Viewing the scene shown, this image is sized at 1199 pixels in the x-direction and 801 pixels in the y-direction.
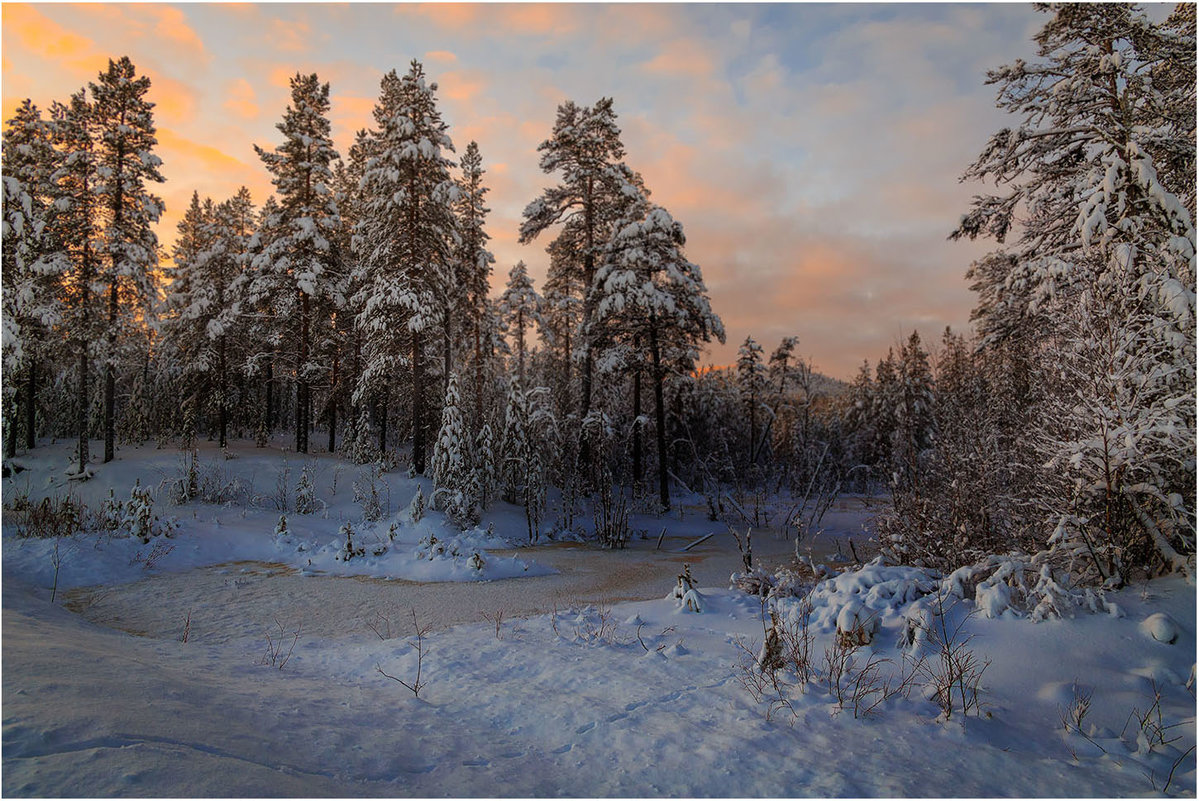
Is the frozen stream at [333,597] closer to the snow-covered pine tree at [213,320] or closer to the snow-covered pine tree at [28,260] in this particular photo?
the snow-covered pine tree at [28,260]

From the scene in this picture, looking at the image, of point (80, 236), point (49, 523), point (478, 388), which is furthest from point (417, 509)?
point (80, 236)

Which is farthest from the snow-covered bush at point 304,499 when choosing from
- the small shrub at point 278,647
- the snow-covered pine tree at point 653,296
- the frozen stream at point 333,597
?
the snow-covered pine tree at point 653,296

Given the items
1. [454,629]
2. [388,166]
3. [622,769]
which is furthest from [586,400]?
[622,769]

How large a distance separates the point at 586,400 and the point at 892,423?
80.6 ft

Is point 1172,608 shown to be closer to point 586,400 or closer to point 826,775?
point 826,775

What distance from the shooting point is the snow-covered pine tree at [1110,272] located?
704 centimetres

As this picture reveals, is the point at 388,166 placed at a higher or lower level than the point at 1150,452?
higher

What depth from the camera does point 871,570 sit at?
7.17m

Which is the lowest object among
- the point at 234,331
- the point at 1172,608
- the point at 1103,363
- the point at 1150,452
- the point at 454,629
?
the point at 454,629

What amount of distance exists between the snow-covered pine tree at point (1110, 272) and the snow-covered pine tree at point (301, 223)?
24.7 meters

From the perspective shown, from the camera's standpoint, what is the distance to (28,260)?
1970cm

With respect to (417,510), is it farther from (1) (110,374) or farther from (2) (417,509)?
(1) (110,374)

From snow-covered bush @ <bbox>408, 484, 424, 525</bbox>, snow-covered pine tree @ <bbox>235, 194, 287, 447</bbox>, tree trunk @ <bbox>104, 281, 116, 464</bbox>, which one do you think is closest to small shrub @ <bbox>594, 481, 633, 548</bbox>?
snow-covered bush @ <bbox>408, 484, 424, 525</bbox>

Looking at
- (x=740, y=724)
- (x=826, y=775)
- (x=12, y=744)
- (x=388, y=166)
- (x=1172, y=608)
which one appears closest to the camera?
(x=12, y=744)
